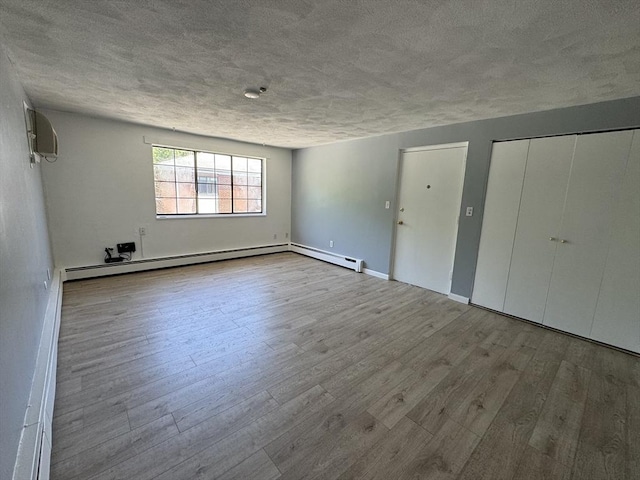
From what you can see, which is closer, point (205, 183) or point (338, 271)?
point (338, 271)

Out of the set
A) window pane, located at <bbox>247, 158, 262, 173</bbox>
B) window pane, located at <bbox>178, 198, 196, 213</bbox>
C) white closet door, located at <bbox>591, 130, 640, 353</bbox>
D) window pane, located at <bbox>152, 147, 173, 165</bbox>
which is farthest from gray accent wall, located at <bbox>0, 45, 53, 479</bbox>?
white closet door, located at <bbox>591, 130, 640, 353</bbox>

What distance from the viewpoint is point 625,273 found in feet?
8.20

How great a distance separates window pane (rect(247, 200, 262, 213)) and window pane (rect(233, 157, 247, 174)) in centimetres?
66

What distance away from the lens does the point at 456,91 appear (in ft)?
7.76

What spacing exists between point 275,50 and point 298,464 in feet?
8.03

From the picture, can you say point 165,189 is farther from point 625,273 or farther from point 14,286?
point 625,273

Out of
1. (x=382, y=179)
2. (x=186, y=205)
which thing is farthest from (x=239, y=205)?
(x=382, y=179)

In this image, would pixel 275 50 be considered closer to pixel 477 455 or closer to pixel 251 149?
pixel 477 455

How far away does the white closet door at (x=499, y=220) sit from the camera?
3072 millimetres

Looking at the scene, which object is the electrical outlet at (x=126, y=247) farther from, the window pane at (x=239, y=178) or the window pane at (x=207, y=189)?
the window pane at (x=239, y=178)

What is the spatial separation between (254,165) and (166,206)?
75.7 inches

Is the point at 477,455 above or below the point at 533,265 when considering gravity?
below

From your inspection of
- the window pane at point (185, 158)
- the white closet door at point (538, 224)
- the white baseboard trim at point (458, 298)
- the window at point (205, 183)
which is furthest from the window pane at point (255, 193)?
the white closet door at point (538, 224)

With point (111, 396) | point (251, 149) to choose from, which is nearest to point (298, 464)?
point (111, 396)
